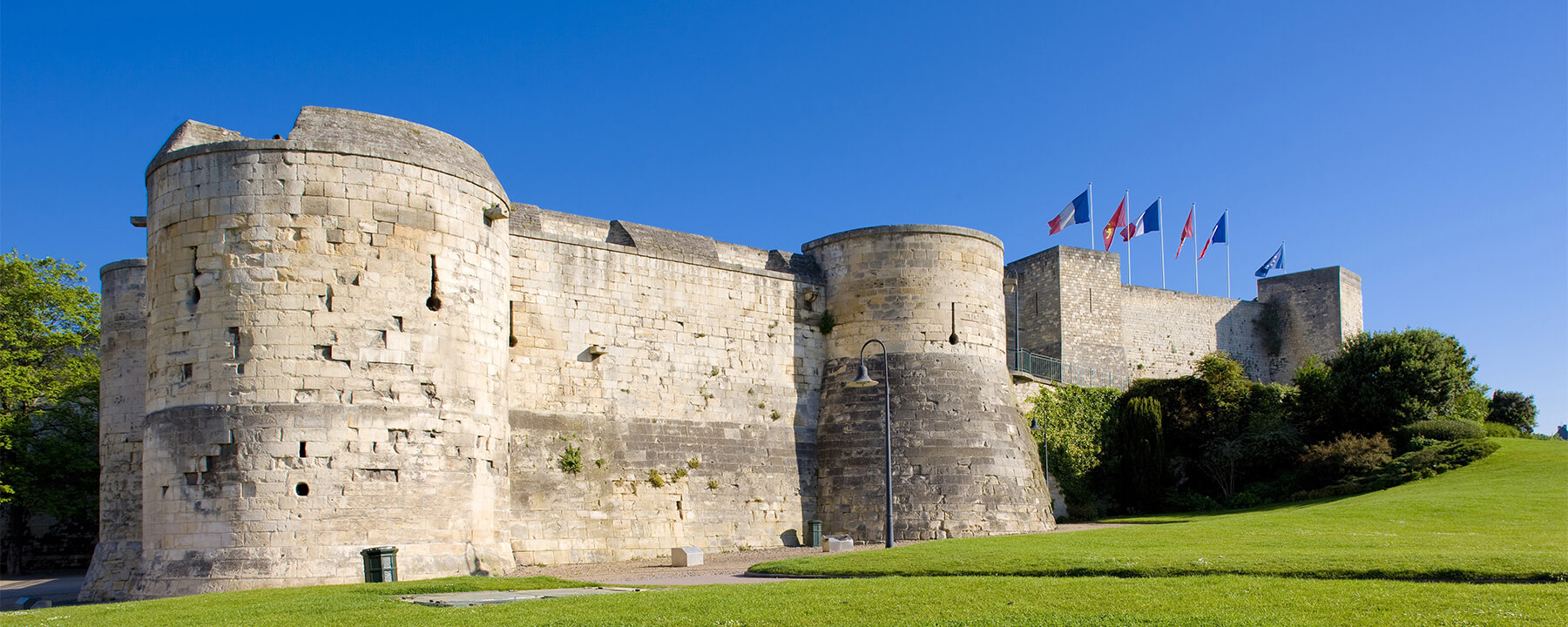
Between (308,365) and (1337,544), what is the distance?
1605 centimetres

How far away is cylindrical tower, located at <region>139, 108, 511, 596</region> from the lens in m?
17.7

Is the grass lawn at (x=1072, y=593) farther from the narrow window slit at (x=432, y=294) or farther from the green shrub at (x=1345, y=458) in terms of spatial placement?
the green shrub at (x=1345, y=458)

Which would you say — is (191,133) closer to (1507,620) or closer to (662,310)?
(662,310)

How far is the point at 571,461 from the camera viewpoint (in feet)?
74.3

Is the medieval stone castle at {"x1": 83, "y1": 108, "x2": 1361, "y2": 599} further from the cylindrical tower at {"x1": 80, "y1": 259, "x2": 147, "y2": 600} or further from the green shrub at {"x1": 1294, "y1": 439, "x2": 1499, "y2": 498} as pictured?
the green shrub at {"x1": 1294, "y1": 439, "x2": 1499, "y2": 498}

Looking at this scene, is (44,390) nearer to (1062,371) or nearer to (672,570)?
(672,570)

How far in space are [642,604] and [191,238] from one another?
1070 centimetres

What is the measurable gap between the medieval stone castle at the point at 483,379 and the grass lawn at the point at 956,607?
3.29m

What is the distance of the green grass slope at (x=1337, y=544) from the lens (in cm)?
1417

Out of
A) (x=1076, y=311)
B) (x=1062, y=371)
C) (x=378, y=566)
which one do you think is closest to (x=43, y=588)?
(x=378, y=566)

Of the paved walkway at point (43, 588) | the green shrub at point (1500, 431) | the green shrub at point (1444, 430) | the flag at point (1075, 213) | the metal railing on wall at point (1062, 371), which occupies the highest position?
the flag at point (1075, 213)

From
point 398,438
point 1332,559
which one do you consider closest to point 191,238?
point 398,438

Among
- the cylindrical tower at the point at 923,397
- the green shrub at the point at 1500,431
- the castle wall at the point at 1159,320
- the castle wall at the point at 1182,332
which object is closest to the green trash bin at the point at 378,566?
the cylindrical tower at the point at 923,397

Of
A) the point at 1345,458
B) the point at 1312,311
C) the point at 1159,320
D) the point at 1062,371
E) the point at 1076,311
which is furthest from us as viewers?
the point at 1312,311
